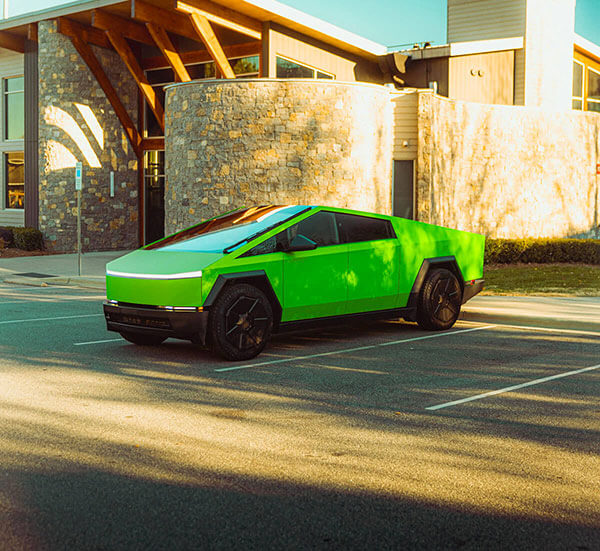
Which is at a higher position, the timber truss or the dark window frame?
the timber truss

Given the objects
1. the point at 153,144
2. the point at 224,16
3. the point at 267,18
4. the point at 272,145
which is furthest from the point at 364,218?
the point at 153,144

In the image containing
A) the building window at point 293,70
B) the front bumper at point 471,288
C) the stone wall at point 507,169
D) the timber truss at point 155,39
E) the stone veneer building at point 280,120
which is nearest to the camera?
the front bumper at point 471,288

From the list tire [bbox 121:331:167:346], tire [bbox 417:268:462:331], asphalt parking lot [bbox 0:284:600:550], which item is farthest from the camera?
tire [bbox 417:268:462:331]

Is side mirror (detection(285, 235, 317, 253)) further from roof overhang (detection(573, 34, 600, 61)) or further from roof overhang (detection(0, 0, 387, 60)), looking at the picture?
roof overhang (detection(573, 34, 600, 61))

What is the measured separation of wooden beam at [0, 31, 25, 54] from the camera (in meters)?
29.3

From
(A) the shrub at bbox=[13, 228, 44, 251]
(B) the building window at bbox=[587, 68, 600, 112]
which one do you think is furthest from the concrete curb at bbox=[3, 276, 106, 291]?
(B) the building window at bbox=[587, 68, 600, 112]

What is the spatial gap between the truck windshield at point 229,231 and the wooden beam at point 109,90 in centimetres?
1939

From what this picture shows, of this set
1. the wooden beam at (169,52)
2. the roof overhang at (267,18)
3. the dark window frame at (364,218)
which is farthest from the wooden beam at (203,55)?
the dark window frame at (364,218)

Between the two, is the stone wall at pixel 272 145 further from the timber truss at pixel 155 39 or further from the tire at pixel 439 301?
the tire at pixel 439 301

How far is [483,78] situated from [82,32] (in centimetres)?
1384

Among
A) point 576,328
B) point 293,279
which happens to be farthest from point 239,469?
point 576,328

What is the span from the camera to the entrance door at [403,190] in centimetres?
2222

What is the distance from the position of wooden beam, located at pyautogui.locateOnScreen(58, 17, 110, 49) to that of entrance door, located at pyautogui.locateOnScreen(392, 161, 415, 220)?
12123 millimetres

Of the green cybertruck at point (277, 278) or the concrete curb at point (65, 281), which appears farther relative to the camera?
the concrete curb at point (65, 281)
